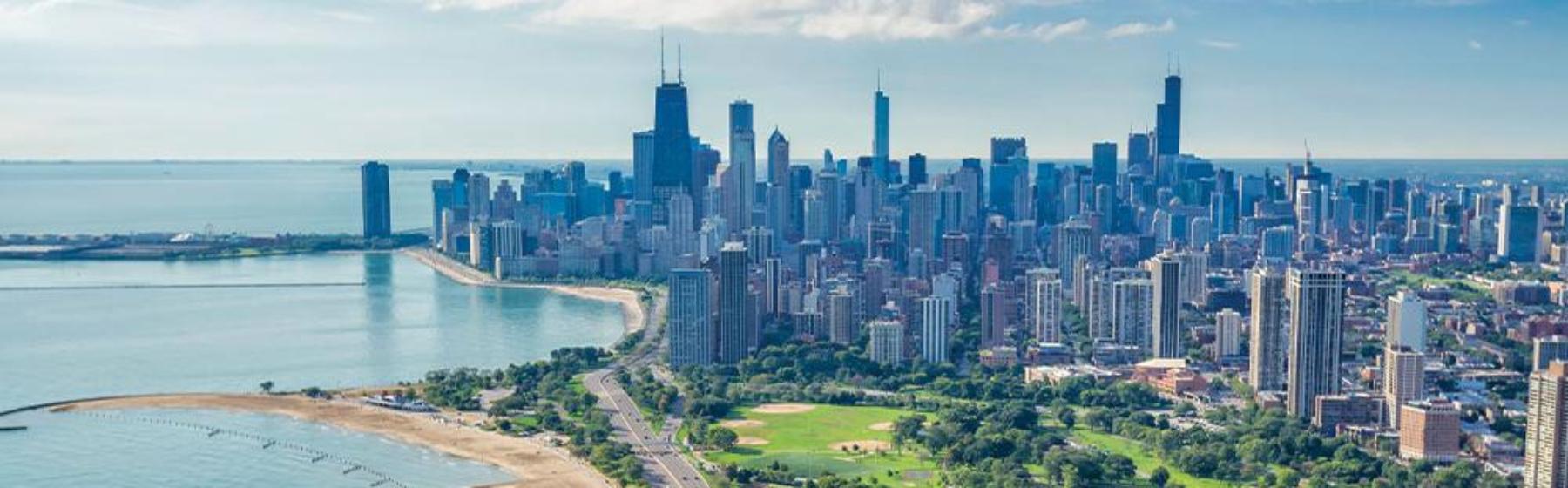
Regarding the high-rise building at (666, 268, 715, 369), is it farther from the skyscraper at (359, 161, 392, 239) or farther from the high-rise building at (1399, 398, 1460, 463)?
the skyscraper at (359, 161, 392, 239)

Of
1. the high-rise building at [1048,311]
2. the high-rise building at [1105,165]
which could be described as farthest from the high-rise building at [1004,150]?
the high-rise building at [1048,311]

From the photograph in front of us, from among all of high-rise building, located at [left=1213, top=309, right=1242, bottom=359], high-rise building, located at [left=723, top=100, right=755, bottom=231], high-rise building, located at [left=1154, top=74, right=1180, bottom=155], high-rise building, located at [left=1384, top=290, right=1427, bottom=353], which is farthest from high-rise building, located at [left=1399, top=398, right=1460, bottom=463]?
high-rise building, located at [left=1154, top=74, right=1180, bottom=155]

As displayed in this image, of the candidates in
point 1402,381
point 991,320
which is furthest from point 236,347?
point 1402,381

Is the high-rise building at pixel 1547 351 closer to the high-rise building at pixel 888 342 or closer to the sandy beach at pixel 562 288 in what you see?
the high-rise building at pixel 888 342

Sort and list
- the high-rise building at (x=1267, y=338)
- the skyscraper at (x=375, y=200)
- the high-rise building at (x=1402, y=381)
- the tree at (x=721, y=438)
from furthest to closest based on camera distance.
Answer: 1. the skyscraper at (x=375, y=200)
2. the high-rise building at (x=1267, y=338)
3. the high-rise building at (x=1402, y=381)
4. the tree at (x=721, y=438)

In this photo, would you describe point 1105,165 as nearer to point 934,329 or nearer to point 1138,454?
point 934,329

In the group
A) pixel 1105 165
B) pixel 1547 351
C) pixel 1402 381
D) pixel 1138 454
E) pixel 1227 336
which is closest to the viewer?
pixel 1138 454
